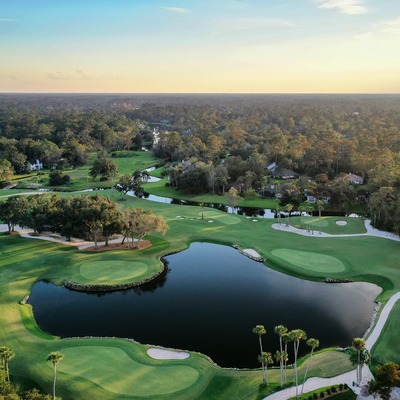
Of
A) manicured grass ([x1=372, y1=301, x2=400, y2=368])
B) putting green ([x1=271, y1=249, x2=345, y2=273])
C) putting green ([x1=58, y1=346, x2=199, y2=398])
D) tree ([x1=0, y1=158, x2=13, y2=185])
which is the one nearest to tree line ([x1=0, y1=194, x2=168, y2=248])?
putting green ([x1=271, y1=249, x2=345, y2=273])

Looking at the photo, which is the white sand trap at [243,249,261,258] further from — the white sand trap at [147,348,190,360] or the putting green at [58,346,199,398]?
the putting green at [58,346,199,398]

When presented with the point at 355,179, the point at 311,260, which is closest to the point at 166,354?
the point at 311,260

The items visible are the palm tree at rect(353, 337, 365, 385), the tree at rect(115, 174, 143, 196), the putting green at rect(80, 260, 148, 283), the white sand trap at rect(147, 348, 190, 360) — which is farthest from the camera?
the tree at rect(115, 174, 143, 196)

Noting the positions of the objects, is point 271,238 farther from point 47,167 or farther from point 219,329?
point 47,167

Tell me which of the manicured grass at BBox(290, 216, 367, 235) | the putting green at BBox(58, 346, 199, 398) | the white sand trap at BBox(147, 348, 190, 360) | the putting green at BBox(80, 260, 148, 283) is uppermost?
the manicured grass at BBox(290, 216, 367, 235)

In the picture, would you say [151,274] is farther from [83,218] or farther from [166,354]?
[166,354]
